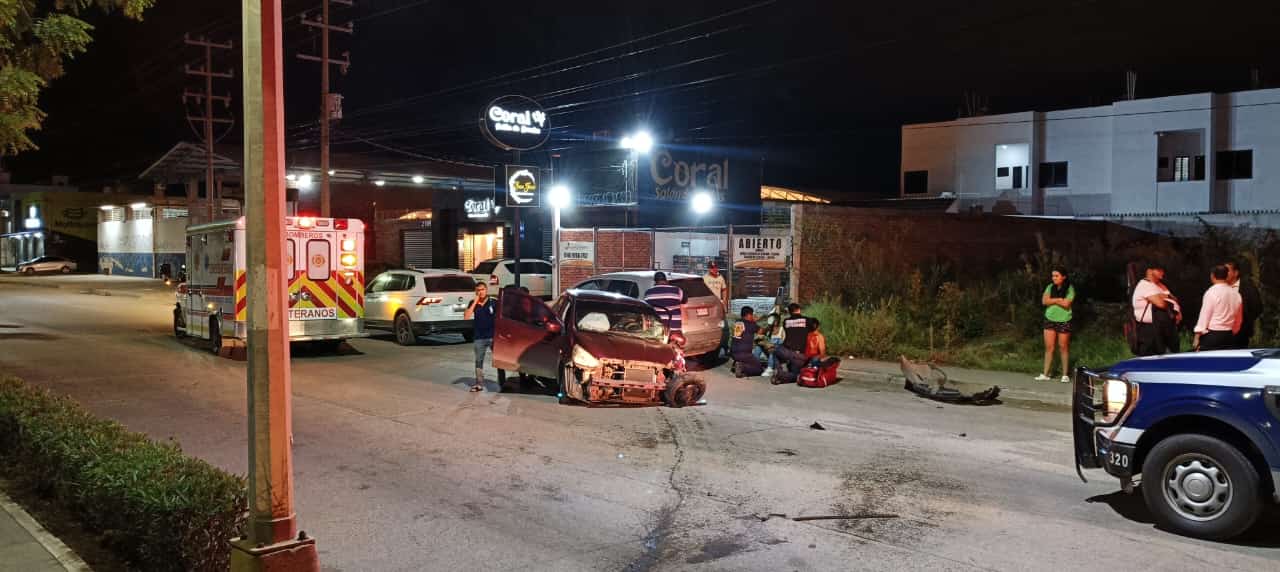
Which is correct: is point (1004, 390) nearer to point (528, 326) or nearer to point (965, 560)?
point (528, 326)

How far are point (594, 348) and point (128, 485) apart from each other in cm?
639

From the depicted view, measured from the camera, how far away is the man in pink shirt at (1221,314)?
10727 mm

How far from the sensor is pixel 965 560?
586 centimetres

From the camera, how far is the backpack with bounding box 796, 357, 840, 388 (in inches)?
539

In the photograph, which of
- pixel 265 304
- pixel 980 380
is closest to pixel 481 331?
pixel 980 380

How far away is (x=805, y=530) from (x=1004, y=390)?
7.50 m

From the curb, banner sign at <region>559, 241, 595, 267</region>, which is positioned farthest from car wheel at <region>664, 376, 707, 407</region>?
banner sign at <region>559, 241, 595, 267</region>

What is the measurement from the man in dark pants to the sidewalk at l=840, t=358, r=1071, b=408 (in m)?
1.20

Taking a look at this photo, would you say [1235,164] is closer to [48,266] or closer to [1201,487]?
[1201,487]

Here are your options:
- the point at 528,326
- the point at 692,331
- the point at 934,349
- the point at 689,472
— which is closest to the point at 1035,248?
the point at 934,349

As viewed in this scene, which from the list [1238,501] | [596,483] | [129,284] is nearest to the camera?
[1238,501]

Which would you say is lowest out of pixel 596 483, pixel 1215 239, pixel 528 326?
pixel 596 483

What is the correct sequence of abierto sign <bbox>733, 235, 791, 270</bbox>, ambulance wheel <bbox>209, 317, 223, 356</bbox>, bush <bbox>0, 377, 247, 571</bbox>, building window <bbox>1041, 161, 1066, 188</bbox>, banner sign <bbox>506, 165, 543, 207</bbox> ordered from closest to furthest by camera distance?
1. bush <bbox>0, 377, 247, 571</bbox>
2. ambulance wheel <bbox>209, 317, 223, 356</bbox>
3. banner sign <bbox>506, 165, 543, 207</bbox>
4. abierto sign <bbox>733, 235, 791, 270</bbox>
5. building window <bbox>1041, 161, 1066, 188</bbox>

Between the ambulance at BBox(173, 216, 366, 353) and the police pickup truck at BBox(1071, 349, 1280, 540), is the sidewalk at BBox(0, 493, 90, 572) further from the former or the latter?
the ambulance at BBox(173, 216, 366, 353)
